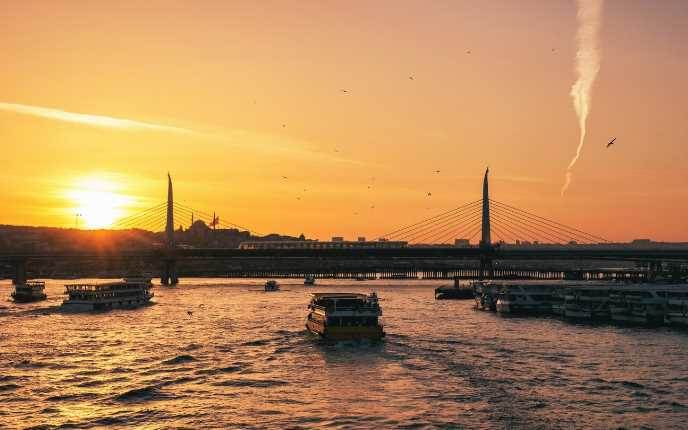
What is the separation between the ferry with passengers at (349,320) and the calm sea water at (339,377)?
4.28 ft

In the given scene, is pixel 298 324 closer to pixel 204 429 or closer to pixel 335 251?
pixel 204 429

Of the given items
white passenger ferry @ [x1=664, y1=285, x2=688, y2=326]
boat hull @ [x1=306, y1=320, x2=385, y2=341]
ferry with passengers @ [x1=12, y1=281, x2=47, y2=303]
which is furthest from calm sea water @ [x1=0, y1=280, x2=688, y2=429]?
ferry with passengers @ [x1=12, y1=281, x2=47, y2=303]

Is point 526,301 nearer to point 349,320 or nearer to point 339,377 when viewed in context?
point 349,320

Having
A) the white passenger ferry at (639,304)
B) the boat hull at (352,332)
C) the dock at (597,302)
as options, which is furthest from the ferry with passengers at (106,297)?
the white passenger ferry at (639,304)

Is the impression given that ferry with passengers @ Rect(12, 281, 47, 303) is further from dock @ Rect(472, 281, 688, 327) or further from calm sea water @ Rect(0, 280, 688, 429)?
dock @ Rect(472, 281, 688, 327)

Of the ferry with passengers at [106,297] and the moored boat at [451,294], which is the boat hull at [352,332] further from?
the moored boat at [451,294]

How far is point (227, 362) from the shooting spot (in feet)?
189

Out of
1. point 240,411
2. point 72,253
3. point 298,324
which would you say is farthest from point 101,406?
point 72,253

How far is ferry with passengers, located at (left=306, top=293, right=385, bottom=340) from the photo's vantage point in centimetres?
6800

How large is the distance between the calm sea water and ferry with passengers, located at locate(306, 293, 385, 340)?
1306 mm

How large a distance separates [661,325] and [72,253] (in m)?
147

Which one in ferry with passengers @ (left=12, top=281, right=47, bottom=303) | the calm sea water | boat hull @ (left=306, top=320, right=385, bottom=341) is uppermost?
ferry with passengers @ (left=12, top=281, right=47, bottom=303)

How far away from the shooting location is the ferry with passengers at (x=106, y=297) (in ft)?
370

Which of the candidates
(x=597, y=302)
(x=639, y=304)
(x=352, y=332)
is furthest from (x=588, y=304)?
(x=352, y=332)
